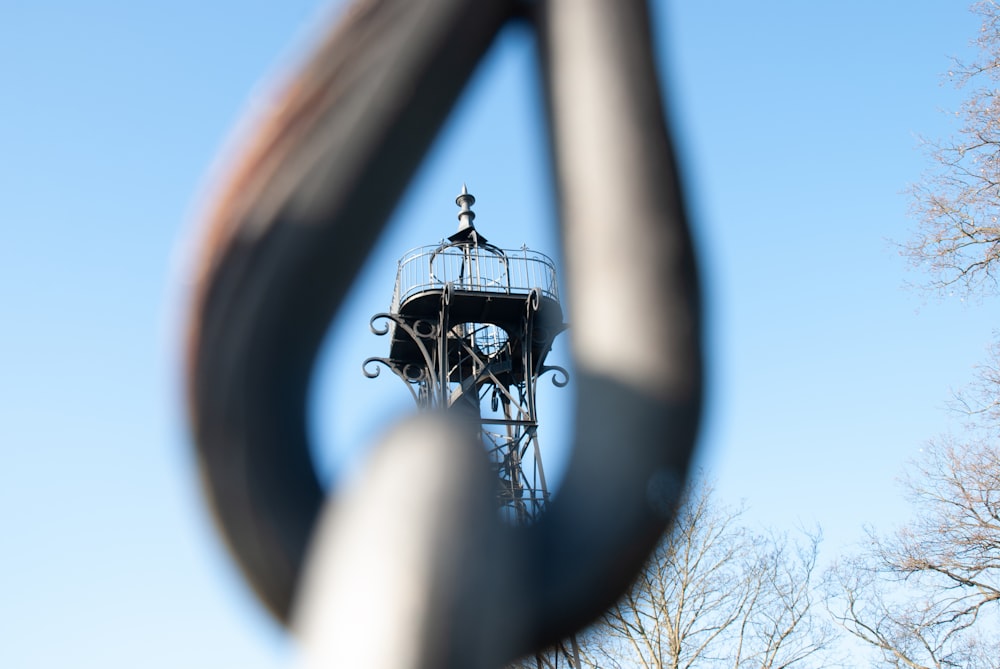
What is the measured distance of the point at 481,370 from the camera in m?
13.0

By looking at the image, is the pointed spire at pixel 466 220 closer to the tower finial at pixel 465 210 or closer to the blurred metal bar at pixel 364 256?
the tower finial at pixel 465 210

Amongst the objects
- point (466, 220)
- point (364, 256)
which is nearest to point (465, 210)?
point (466, 220)

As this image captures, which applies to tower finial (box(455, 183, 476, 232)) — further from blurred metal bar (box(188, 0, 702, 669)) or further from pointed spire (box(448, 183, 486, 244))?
blurred metal bar (box(188, 0, 702, 669))

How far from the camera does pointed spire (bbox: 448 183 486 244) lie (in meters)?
14.2

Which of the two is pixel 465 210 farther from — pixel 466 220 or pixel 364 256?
pixel 364 256

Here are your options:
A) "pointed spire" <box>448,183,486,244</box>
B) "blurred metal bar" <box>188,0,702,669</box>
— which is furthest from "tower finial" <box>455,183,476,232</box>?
"blurred metal bar" <box>188,0,702,669</box>

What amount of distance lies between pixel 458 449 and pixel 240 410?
0.50 ft

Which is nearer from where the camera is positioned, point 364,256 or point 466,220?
point 364,256

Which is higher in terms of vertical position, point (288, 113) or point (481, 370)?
point (481, 370)

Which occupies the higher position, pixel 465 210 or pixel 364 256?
pixel 465 210

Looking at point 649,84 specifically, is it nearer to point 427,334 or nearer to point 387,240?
point 387,240

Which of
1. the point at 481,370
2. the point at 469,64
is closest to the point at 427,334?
the point at 481,370

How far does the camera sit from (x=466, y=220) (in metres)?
14.4

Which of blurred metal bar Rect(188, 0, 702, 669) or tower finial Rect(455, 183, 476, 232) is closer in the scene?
blurred metal bar Rect(188, 0, 702, 669)
